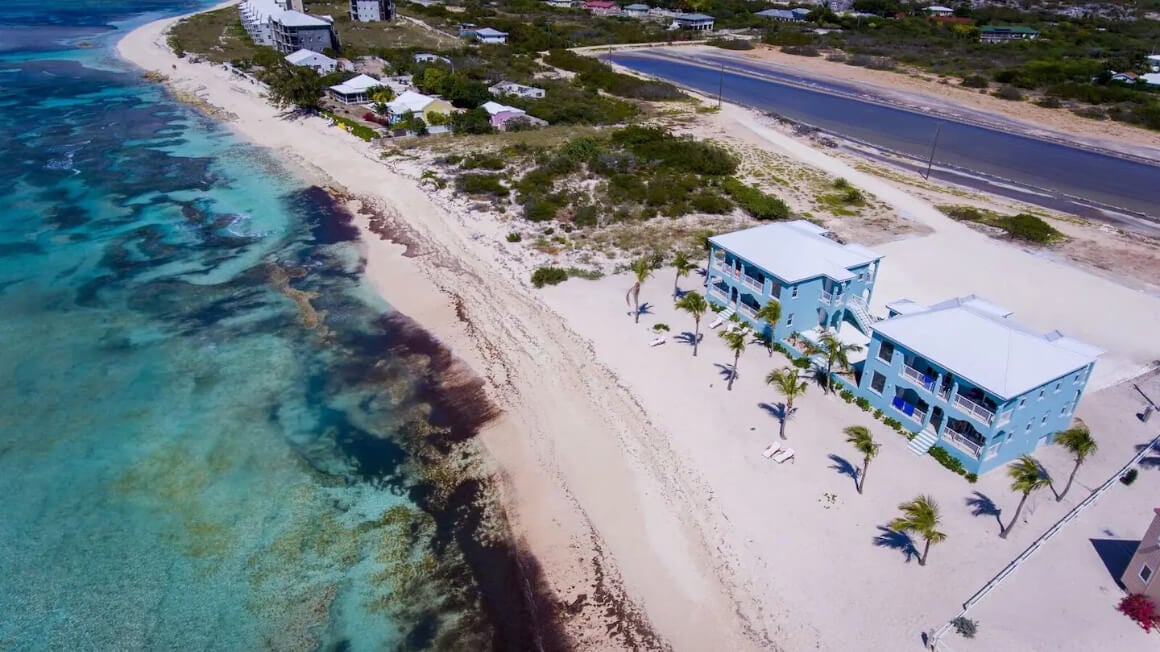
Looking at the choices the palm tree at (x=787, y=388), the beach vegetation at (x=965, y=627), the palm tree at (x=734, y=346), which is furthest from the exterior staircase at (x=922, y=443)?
the beach vegetation at (x=965, y=627)

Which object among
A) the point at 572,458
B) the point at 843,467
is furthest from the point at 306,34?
the point at 843,467

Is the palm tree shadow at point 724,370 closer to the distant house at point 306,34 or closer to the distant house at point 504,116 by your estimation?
the distant house at point 504,116

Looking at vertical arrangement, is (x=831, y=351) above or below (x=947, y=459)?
above

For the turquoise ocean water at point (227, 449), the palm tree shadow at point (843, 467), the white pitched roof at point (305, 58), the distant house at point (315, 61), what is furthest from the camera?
the white pitched roof at point (305, 58)

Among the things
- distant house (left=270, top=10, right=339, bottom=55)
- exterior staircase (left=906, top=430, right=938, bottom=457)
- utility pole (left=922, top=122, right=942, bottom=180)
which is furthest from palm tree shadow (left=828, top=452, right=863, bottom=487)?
distant house (left=270, top=10, right=339, bottom=55)

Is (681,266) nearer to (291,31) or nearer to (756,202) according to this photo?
(756,202)

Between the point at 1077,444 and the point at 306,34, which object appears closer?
the point at 1077,444

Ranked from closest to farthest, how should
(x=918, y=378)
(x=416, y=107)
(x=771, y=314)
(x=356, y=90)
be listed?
(x=918, y=378) < (x=771, y=314) < (x=416, y=107) < (x=356, y=90)
